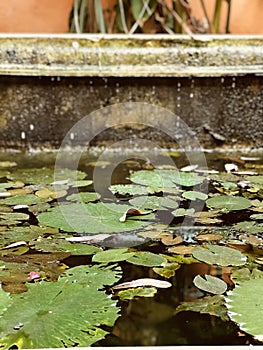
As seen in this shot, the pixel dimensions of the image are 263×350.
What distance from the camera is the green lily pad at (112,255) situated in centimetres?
105

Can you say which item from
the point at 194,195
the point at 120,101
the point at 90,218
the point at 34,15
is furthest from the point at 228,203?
the point at 34,15

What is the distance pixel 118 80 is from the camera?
81.7 inches

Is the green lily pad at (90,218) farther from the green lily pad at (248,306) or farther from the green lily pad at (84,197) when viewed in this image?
the green lily pad at (248,306)

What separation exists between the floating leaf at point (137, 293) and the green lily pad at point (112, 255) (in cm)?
13

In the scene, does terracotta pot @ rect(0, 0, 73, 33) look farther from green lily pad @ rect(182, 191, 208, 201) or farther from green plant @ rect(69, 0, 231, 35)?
green lily pad @ rect(182, 191, 208, 201)

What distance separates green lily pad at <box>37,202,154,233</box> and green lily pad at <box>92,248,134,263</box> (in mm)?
124

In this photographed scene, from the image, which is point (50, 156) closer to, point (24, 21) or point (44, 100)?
point (44, 100)

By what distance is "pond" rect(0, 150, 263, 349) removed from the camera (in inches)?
32.0

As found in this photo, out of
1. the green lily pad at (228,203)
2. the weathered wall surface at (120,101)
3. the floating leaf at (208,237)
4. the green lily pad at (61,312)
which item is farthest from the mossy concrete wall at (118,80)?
the green lily pad at (61,312)

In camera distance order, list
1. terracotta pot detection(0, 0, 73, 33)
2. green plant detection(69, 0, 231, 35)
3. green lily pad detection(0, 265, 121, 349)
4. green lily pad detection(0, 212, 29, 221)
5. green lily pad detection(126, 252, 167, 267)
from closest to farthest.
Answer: green lily pad detection(0, 265, 121, 349)
green lily pad detection(126, 252, 167, 267)
green lily pad detection(0, 212, 29, 221)
green plant detection(69, 0, 231, 35)
terracotta pot detection(0, 0, 73, 33)

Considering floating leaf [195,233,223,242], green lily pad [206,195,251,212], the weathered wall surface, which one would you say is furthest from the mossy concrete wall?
floating leaf [195,233,223,242]

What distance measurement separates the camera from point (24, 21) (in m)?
2.70

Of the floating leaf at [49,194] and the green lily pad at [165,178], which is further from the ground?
the floating leaf at [49,194]

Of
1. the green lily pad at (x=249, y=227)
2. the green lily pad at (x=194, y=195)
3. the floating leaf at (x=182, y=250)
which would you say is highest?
the floating leaf at (x=182, y=250)
